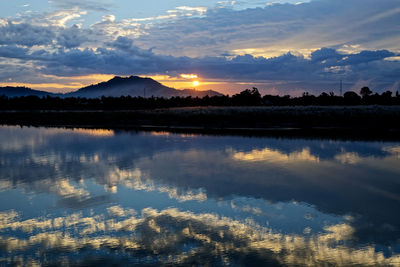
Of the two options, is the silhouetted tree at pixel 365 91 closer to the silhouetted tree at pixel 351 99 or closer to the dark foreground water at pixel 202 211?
the silhouetted tree at pixel 351 99

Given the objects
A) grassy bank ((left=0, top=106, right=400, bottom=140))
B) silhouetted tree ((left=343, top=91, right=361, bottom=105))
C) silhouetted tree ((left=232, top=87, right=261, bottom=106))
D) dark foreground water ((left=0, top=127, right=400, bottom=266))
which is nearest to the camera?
dark foreground water ((left=0, top=127, right=400, bottom=266))

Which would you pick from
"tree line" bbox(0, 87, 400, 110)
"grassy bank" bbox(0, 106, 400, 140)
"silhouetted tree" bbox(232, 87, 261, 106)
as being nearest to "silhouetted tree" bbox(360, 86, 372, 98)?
"tree line" bbox(0, 87, 400, 110)

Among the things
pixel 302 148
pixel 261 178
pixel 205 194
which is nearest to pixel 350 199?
pixel 261 178

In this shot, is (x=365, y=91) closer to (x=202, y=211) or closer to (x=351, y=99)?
(x=351, y=99)

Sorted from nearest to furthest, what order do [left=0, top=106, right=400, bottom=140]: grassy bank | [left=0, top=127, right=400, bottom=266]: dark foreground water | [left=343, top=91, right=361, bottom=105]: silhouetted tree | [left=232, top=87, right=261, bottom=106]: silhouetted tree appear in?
[left=0, top=127, right=400, bottom=266]: dark foreground water, [left=0, top=106, right=400, bottom=140]: grassy bank, [left=343, top=91, right=361, bottom=105]: silhouetted tree, [left=232, top=87, right=261, bottom=106]: silhouetted tree

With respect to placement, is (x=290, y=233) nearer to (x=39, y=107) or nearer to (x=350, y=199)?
(x=350, y=199)

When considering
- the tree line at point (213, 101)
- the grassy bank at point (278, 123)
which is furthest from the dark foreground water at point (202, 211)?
the tree line at point (213, 101)

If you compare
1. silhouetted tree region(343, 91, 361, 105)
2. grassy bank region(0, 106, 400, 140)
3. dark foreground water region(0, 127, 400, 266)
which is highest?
silhouetted tree region(343, 91, 361, 105)

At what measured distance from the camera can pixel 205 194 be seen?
18.4 metres

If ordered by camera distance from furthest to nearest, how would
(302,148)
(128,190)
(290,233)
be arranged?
1. (302,148)
2. (128,190)
3. (290,233)

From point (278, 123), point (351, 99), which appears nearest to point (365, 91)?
point (351, 99)

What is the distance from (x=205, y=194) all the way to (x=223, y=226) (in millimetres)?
4824

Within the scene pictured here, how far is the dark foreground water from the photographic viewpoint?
1133 cm

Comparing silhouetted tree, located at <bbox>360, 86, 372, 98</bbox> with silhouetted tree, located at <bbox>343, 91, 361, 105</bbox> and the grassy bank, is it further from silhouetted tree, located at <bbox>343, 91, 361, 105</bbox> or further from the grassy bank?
the grassy bank
